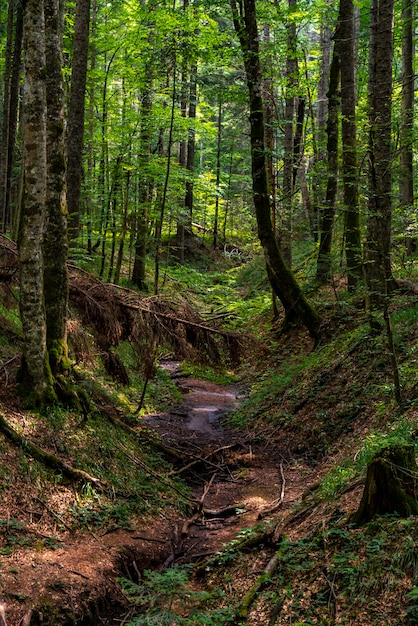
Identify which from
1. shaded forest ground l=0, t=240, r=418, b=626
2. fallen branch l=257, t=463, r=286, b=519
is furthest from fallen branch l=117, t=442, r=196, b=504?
fallen branch l=257, t=463, r=286, b=519

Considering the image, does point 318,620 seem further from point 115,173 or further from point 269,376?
point 115,173

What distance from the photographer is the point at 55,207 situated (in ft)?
23.9

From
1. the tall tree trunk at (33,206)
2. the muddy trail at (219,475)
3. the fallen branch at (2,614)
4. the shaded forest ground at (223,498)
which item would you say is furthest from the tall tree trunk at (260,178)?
the fallen branch at (2,614)

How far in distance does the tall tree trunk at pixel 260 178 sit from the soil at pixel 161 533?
3672 millimetres

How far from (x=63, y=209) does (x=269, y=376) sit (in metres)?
7.49

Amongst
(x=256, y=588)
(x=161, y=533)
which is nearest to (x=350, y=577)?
(x=256, y=588)

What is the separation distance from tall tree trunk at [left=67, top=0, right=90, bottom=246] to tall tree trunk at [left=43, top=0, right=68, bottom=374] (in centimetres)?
523

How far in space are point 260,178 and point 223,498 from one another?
768 centimetres

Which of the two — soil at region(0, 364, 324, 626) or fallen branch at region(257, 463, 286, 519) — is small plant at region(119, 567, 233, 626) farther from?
fallen branch at region(257, 463, 286, 519)

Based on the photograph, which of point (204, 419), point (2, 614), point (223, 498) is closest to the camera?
point (2, 614)

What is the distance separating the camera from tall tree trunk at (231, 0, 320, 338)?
1217cm

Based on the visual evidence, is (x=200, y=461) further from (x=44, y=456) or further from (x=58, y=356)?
(x=44, y=456)

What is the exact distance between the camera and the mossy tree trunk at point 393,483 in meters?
4.46

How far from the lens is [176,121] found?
59.3 feet
